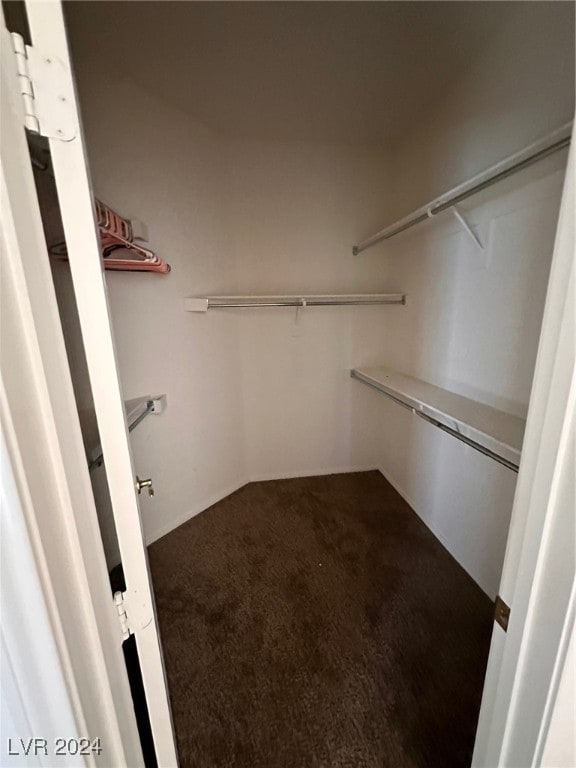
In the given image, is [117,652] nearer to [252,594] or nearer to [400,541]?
[252,594]

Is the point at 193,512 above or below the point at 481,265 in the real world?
below

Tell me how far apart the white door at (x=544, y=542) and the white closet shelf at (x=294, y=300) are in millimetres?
1811

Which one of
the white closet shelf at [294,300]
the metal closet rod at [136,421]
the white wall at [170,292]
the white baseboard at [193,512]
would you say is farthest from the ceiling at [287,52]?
the white baseboard at [193,512]

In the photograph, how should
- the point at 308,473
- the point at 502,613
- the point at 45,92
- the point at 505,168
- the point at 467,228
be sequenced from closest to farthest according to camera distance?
the point at 45,92, the point at 502,613, the point at 505,168, the point at 467,228, the point at 308,473

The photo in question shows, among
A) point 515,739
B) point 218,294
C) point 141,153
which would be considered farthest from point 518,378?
point 141,153

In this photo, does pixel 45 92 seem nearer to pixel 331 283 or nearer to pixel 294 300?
pixel 294 300

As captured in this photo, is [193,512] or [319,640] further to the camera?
[193,512]

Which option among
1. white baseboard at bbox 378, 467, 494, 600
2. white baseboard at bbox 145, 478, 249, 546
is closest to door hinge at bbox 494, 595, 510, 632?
white baseboard at bbox 378, 467, 494, 600

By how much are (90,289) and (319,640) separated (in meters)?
1.66

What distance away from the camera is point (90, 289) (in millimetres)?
553

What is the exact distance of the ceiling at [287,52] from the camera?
129 cm

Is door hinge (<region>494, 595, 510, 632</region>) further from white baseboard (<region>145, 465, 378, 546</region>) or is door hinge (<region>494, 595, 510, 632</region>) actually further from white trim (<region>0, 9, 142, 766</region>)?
white baseboard (<region>145, 465, 378, 546</region>)

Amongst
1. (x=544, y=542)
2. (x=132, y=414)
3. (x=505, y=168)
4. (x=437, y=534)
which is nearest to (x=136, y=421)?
(x=132, y=414)

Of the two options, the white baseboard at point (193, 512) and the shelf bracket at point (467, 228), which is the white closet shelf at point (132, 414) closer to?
the white baseboard at point (193, 512)
